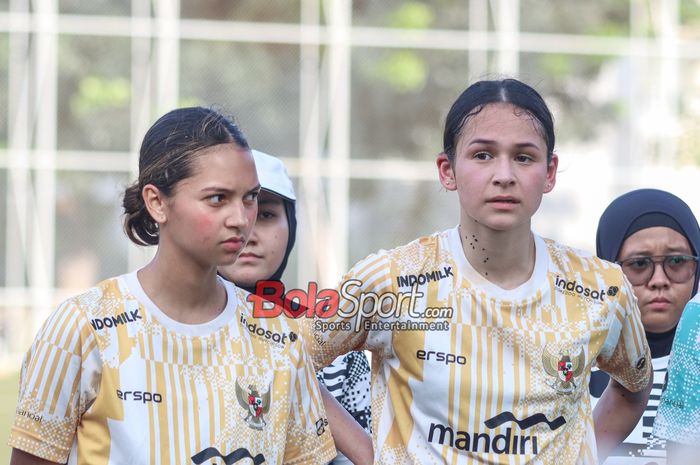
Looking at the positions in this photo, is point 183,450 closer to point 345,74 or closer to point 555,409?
point 555,409

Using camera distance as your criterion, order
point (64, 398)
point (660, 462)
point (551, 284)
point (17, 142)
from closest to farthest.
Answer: point (64, 398)
point (551, 284)
point (660, 462)
point (17, 142)

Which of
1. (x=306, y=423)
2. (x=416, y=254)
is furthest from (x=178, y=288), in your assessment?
(x=416, y=254)

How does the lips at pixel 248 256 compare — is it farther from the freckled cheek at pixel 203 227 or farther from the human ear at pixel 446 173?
the freckled cheek at pixel 203 227

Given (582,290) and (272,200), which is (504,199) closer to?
(582,290)

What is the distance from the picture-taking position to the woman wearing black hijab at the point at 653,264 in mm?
4094

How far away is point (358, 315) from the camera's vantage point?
350 centimetres

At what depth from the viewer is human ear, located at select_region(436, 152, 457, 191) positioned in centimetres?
356

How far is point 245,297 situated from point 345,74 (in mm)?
14355

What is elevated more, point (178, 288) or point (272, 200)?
point (272, 200)

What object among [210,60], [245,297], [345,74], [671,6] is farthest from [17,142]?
[245,297]

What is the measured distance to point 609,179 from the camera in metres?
17.9

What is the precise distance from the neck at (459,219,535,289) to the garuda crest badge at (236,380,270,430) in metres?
0.77

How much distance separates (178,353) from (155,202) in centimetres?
42

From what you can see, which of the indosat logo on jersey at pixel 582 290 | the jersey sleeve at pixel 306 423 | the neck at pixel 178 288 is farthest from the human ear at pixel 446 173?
the neck at pixel 178 288
